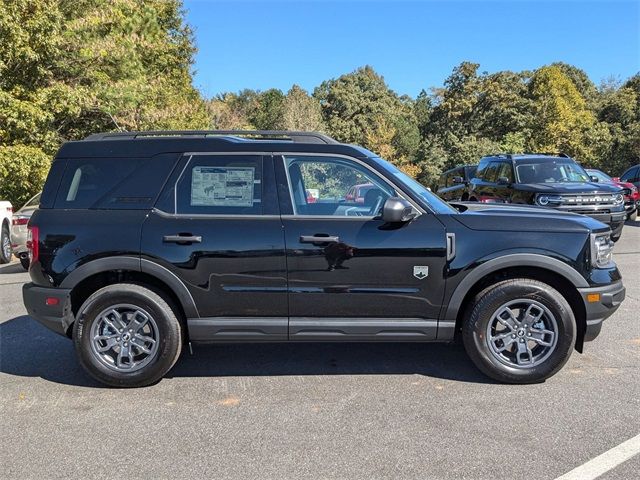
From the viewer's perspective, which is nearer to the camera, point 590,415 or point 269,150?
point 590,415

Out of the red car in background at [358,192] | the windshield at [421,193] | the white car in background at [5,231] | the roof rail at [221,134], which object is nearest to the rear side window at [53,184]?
the roof rail at [221,134]

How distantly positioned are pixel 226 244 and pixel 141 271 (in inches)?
27.0

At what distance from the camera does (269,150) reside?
4.37m

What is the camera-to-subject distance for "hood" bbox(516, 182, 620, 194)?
1062 centimetres

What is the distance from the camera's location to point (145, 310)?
4289 millimetres

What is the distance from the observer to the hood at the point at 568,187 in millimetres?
10623

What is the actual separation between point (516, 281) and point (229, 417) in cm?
231

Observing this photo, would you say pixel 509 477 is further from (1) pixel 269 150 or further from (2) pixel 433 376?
(1) pixel 269 150

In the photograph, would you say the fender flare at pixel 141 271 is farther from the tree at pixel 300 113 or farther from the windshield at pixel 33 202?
the tree at pixel 300 113

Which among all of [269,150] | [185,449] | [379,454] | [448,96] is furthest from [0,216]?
[448,96]

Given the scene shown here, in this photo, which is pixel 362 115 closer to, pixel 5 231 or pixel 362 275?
pixel 5 231

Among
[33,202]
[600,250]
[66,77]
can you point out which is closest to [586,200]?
[600,250]

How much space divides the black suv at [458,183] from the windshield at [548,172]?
231 centimetres

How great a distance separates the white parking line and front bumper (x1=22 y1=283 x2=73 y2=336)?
3.58m
